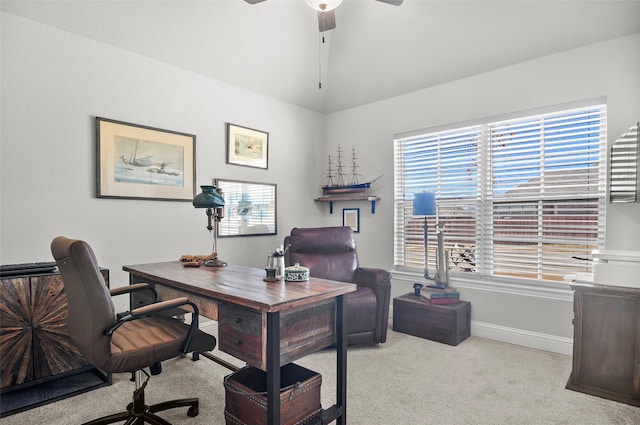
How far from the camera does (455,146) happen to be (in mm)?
3861

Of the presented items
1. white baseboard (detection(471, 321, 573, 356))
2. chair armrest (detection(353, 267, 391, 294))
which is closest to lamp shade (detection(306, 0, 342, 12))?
chair armrest (detection(353, 267, 391, 294))

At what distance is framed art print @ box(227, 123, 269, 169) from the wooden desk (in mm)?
2062

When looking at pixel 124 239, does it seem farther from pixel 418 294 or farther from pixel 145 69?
pixel 418 294

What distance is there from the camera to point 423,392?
95.1 inches

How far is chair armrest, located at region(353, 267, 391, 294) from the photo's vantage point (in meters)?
3.32

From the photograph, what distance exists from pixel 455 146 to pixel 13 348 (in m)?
4.19

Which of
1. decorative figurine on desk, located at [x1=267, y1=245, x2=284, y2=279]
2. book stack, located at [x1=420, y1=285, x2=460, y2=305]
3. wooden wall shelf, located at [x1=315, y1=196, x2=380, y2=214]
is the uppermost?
wooden wall shelf, located at [x1=315, y1=196, x2=380, y2=214]

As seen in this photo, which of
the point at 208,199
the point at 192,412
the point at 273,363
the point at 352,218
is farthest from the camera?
the point at 352,218

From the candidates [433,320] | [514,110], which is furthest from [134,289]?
[514,110]

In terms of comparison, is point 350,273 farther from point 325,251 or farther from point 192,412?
point 192,412

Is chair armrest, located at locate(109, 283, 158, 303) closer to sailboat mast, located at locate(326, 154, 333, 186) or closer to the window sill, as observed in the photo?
the window sill

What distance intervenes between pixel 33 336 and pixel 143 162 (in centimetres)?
160

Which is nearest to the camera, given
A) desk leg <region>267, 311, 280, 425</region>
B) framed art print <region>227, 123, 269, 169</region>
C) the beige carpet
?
desk leg <region>267, 311, 280, 425</region>

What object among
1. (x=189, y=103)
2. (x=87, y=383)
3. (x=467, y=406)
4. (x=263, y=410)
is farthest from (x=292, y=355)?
(x=189, y=103)
